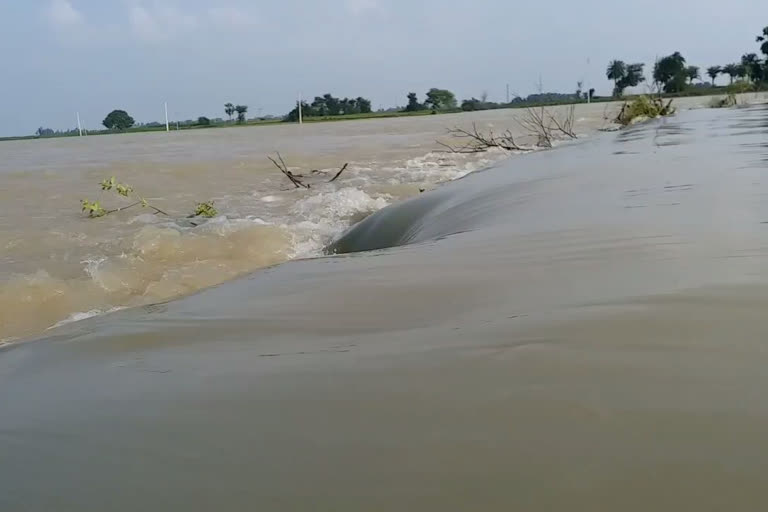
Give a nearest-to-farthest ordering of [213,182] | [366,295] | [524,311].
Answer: [524,311], [366,295], [213,182]

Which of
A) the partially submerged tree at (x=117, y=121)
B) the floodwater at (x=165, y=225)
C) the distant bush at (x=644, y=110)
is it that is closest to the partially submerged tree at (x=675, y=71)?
the distant bush at (x=644, y=110)

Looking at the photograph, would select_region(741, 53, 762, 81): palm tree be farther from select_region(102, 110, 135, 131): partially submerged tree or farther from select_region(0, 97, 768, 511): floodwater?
select_region(102, 110, 135, 131): partially submerged tree

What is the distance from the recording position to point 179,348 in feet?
6.11

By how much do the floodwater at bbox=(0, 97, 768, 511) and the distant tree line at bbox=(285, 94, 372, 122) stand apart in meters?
65.3

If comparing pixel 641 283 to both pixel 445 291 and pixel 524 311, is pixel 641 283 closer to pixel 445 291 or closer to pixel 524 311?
pixel 524 311

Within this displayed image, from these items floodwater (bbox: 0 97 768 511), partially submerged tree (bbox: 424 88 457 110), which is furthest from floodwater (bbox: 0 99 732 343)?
partially submerged tree (bbox: 424 88 457 110)

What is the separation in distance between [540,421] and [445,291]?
3.27ft

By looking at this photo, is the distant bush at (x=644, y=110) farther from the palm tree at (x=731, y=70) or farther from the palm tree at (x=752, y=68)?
the palm tree at (x=731, y=70)

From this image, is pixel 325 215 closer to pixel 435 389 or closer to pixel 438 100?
pixel 435 389

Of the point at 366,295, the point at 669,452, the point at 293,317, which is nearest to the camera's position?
the point at 669,452

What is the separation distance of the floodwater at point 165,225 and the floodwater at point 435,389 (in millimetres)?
1671

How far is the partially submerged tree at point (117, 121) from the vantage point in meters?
77.9

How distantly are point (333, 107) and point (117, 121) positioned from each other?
1076 inches

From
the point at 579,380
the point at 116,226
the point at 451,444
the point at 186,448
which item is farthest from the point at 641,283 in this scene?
the point at 116,226
